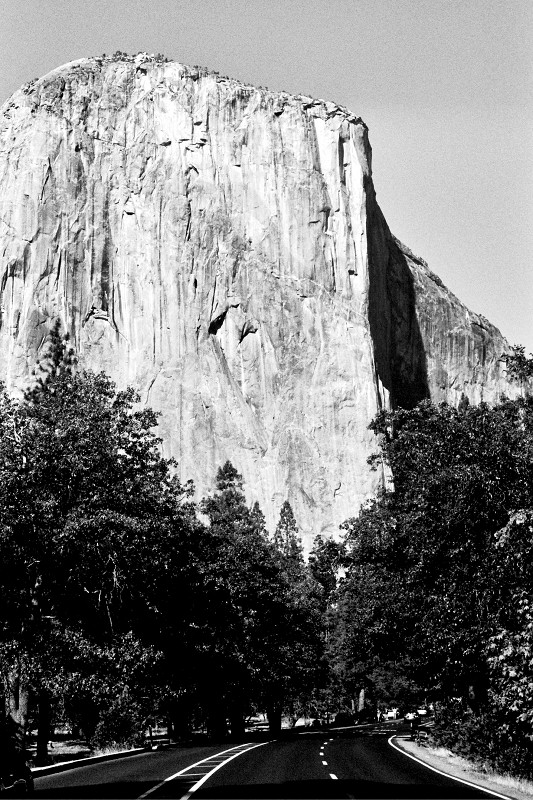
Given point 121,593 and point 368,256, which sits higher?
point 368,256

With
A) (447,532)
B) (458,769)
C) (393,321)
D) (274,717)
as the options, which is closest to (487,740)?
(458,769)

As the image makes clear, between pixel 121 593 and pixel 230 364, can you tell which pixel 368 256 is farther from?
pixel 121 593

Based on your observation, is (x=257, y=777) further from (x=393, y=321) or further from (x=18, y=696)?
(x=393, y=321)

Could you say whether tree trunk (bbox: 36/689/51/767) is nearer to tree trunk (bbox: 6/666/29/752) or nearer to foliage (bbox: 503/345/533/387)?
tree trunk (bbox: 6/666/29/752)

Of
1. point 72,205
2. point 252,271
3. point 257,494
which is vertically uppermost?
point 72,205

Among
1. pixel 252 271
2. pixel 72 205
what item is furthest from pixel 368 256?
pixel 72 205
